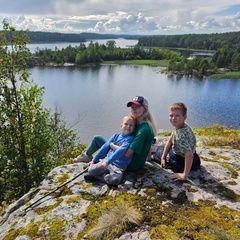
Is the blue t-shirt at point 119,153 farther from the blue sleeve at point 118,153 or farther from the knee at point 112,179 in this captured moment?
the knee at point 112,179

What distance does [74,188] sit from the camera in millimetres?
4891

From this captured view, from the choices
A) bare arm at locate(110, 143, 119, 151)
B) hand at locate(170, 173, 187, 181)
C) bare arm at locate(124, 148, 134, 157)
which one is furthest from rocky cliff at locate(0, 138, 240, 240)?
bare arm at locate(110, 143, 119, 151)

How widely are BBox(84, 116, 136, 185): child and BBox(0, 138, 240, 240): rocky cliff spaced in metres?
0.17

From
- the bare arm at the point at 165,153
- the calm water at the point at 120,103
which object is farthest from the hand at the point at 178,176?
the calm water at the point at 120,103

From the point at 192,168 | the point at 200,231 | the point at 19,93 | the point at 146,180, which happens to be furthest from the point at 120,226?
the point at 19,93

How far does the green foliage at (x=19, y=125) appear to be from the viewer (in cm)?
993

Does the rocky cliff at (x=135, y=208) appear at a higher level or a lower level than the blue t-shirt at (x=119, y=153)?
lower

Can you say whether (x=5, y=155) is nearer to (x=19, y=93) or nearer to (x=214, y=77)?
(x=19, y=93)

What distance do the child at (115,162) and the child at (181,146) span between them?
2.87 ft

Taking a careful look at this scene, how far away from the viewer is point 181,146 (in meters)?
5.09

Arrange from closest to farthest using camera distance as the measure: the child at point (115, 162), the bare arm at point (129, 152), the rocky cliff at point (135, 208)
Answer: the rocky cliff at point (135, 208), the child at point (115, 162), the bare arm at point (129, 152)

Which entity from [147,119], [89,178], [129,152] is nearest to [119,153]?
[129,152]

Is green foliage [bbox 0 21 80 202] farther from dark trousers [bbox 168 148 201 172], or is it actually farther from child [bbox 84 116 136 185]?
dark trousers [bbox 168 148 201 172]

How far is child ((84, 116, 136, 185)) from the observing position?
4961 mm
